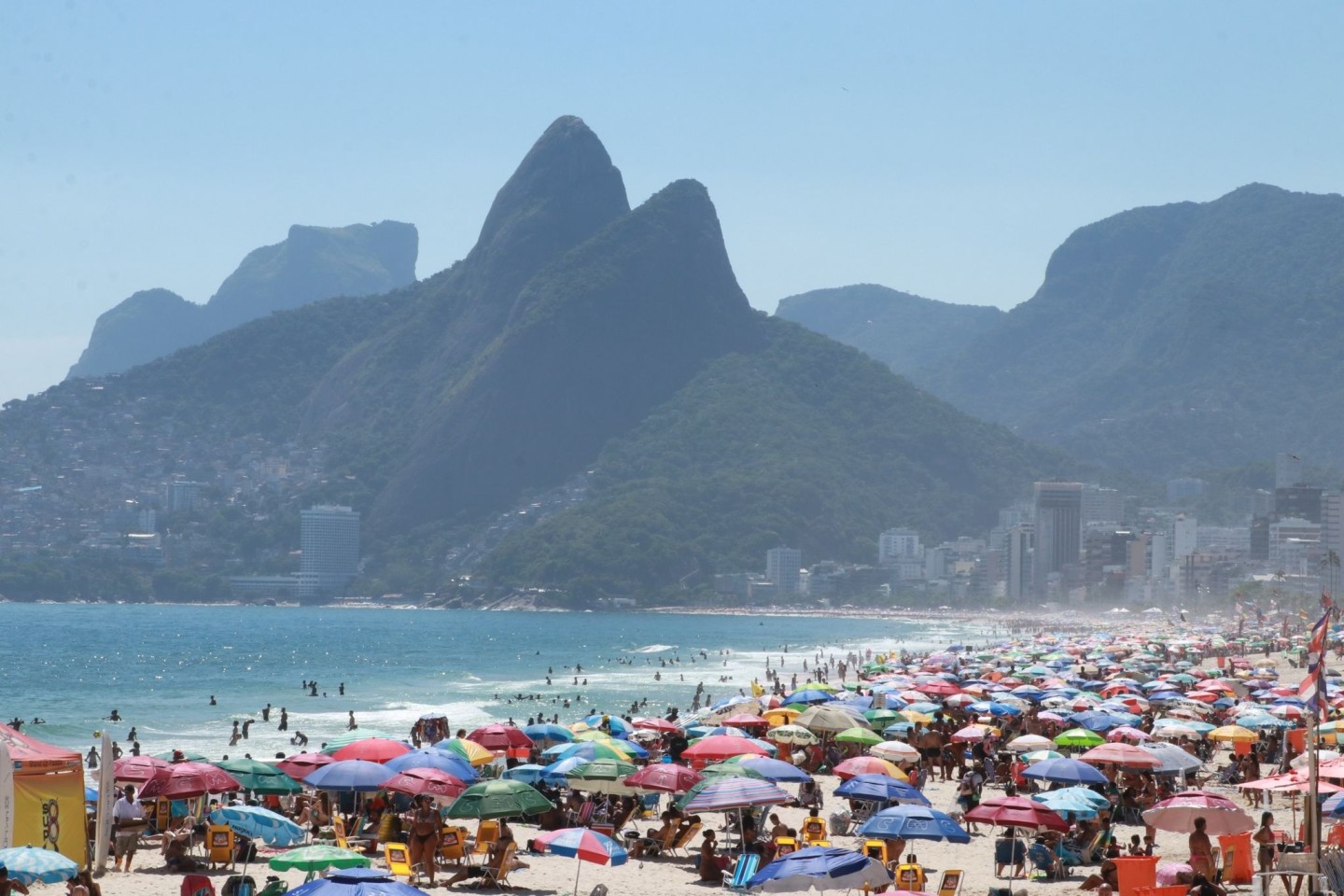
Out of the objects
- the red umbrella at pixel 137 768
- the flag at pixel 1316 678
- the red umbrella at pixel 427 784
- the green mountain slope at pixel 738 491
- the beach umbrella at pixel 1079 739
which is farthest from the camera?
the green mountain slope at pixel 738 491

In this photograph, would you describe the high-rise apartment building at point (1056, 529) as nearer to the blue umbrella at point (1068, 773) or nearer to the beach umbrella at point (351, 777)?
the blue umbrella at point (1068, 773)

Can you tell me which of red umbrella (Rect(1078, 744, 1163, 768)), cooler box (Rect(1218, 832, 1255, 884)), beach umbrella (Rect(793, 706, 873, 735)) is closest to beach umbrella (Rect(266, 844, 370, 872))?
cooler box (Rect(1218, 832, 1255, 884))

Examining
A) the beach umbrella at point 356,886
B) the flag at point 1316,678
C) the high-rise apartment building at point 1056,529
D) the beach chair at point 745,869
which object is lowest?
the beach chair at point 745,869

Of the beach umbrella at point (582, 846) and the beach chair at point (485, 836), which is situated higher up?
the beach umbrella at point (582, 846)

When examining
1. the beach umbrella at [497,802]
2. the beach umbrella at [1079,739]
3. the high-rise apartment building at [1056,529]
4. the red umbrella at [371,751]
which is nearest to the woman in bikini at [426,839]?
the beach umbrella at [497,802]

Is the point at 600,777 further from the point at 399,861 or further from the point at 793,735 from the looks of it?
the point at 793,735

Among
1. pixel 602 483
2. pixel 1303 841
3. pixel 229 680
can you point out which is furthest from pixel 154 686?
pixel 602 483
